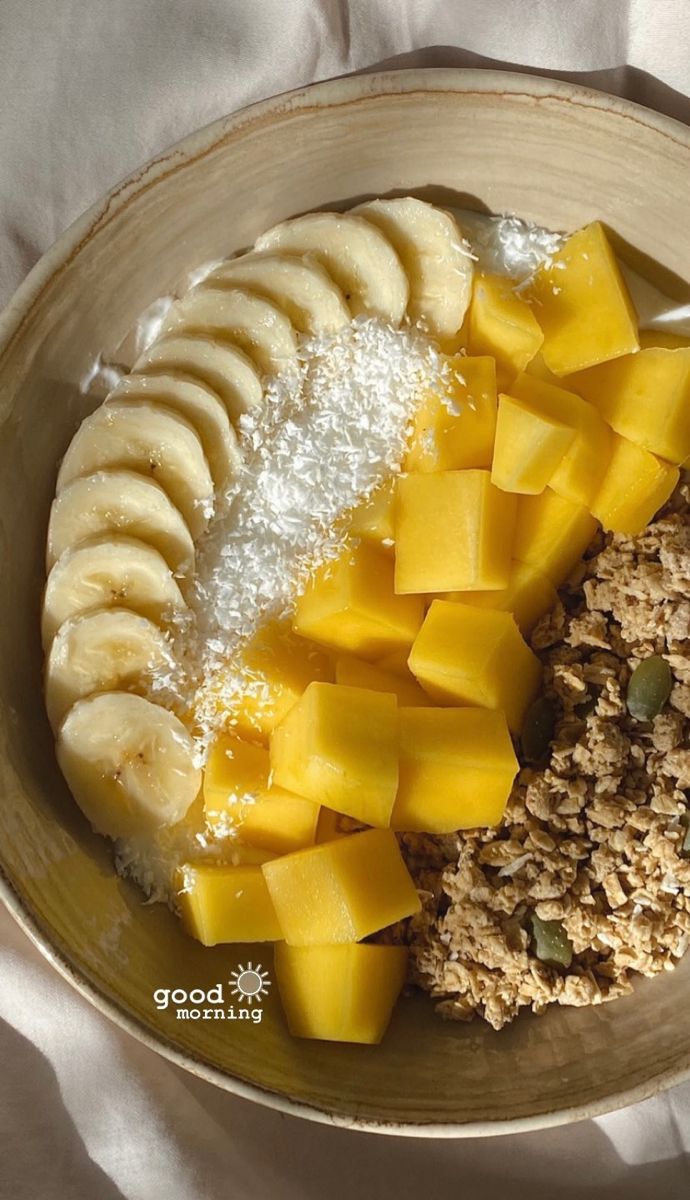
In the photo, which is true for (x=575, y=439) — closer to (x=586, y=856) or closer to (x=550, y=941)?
(x=586, y=856)

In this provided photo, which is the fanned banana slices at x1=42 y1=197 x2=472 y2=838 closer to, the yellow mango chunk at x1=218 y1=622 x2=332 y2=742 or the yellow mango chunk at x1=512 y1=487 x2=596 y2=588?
the yellow mango chunk at x1=218 y1=622 x2=332 y2=742

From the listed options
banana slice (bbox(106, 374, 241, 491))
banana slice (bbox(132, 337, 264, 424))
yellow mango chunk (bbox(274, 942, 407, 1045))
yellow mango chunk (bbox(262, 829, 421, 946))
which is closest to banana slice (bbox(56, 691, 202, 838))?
yellow mango chunk (bbox(262, 829, 421, 946))

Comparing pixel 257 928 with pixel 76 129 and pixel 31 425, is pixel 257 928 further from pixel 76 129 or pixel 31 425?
pixel 76 129

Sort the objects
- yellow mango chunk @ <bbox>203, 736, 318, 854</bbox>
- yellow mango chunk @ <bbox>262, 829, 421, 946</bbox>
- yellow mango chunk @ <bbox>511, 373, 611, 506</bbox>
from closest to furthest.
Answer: yellow mango chunk @ <bbox>262, 829, 421, 946</bbox> → yellow mango chunk @ <bbox>203, 736, 318, 854</bbox> → yellow mango chunk @ <bbox>511, 373, 611, 506</bbox>

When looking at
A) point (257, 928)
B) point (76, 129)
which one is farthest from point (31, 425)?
point (257, 928)

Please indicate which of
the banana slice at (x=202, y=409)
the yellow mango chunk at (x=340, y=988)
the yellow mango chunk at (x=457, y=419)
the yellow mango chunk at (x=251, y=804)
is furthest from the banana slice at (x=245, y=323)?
the yellow mango chunk at (x=340, y=988)

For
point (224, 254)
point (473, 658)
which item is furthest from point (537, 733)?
point (224, 254)
